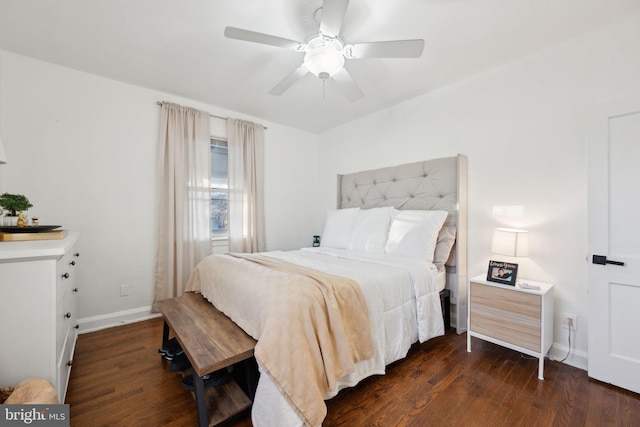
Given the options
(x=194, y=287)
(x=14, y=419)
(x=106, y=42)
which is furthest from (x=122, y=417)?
(x=106, y=42)

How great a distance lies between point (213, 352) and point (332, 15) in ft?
6.30

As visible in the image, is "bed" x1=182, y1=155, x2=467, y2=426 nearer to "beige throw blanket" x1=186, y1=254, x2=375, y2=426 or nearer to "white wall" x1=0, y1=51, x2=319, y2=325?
"beige throw blanket" x1=186, y1=254, x2=375, y2=426

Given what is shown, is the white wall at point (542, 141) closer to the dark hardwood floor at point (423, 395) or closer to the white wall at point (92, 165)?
the dark hardwood floor at point (423, 395)

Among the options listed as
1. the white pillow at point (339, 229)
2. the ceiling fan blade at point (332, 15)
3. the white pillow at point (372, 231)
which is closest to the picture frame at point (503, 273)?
the white pillow at point (372, 231)

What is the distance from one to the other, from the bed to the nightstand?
0.29 m

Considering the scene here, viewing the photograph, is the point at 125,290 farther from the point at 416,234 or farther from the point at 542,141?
the point at 542,141

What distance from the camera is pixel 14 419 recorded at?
0.93 metres

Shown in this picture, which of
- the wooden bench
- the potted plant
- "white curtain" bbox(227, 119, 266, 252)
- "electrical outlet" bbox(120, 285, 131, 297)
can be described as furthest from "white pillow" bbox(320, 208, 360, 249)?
the potted plant

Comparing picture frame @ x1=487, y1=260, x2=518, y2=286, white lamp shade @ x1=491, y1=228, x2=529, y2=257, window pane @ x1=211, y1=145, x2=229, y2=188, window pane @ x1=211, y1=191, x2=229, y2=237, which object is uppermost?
window pane @ x1=211, y1=145, x2=229, y2=188

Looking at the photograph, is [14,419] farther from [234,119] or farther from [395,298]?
[234,119]

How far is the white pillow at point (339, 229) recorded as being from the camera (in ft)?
10.2

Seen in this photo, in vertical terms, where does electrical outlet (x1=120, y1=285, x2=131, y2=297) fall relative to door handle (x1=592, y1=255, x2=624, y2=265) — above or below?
below

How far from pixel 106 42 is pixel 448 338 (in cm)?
381

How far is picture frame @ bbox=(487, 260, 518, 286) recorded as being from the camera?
6.51 feet
